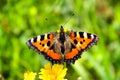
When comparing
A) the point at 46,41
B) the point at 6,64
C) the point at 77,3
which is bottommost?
the point at 46,41

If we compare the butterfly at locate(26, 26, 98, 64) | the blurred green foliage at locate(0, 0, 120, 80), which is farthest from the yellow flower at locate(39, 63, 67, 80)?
the blurred green foliage at locate(0, 0, 120, 80)

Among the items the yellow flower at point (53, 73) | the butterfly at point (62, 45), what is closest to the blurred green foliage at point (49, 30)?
the butterfly at point (62, 45)

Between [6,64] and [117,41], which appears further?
[117,41]

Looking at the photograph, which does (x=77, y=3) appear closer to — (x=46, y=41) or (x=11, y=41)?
(x=11, y=41)

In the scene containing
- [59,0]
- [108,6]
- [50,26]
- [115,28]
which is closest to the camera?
[59,0]

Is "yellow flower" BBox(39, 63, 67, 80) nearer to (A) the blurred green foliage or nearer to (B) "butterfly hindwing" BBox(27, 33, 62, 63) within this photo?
(B) "butterfly hindwing" BBox(27, 33, 62, 63)

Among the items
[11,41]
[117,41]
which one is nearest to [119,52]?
[117,41]

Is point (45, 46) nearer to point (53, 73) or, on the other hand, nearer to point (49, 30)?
point (53, 73)
